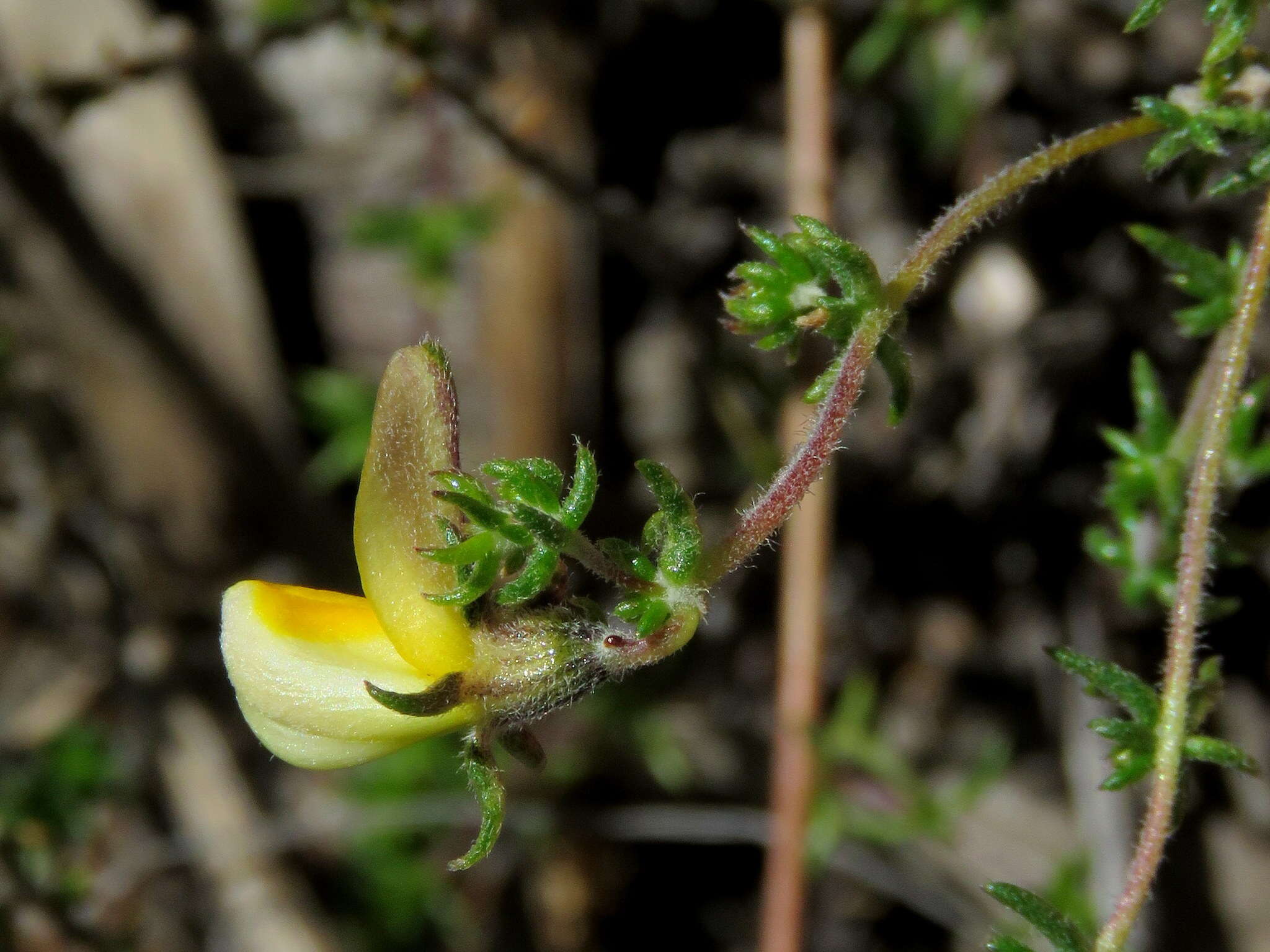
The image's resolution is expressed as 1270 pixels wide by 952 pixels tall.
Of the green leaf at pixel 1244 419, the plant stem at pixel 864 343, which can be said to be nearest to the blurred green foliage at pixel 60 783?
the plant stem at pixel 864 343

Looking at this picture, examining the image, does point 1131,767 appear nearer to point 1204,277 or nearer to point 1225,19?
point 1204,277

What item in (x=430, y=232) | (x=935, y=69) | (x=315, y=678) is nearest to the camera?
(x=315, y=678)

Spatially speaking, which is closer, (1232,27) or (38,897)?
(1232,27)

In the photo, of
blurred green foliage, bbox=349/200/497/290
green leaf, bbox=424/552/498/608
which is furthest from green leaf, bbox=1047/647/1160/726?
blurred green foliage, bbox=349/200/497/290

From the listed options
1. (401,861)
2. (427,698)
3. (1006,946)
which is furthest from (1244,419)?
(401,861)

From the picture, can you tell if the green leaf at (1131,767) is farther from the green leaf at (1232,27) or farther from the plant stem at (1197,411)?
the green leaf at (1232,27)

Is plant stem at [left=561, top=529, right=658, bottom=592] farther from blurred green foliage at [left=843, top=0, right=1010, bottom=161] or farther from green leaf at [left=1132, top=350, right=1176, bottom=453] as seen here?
blurred green foliage at [left=843, top=0, right=1010, bottom=161]

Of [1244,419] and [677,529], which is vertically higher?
[1244,419]
